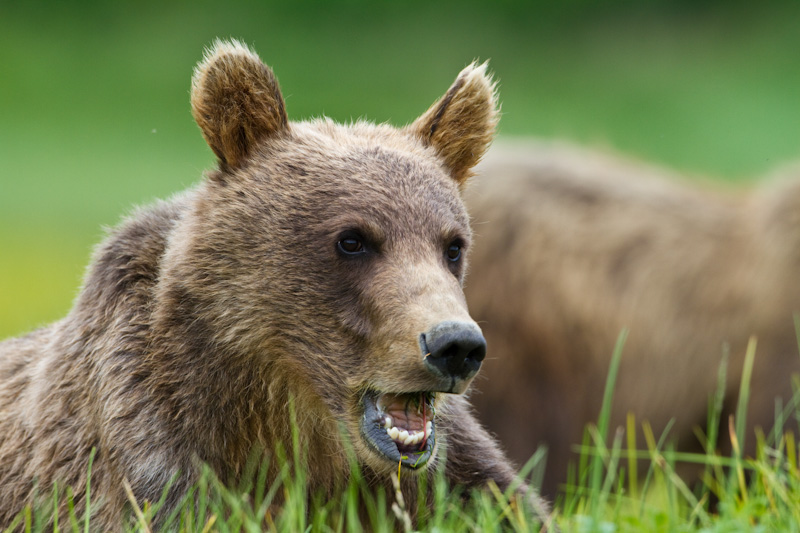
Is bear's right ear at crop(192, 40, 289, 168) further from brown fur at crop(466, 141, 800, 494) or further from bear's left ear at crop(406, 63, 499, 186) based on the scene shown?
brown fur at crop(466, 141, 800, 494)

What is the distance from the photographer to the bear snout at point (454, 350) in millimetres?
3562

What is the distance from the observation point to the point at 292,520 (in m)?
3.61

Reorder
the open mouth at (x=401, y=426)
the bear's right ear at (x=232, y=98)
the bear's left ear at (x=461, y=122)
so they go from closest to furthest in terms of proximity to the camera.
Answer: the open mouth at (x=401, y=426)
the bear's right ear at (x=232, y=98)
the bear's left ear at (x=461, y=122)


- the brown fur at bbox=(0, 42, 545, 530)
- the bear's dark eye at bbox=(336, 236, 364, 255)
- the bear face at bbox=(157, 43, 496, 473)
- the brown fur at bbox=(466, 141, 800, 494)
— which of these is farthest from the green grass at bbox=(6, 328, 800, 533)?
the brown fur at bbox=(466, 141, 800, 494)

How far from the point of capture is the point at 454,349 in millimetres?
3592

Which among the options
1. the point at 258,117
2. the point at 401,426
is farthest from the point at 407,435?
the point at 258,117

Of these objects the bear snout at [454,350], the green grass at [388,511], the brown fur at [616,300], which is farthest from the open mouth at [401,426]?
the brown fur at [616,300]

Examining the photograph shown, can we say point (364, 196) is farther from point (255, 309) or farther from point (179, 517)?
point (179, 517)

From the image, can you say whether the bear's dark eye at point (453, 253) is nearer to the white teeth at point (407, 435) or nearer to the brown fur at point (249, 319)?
the brown fur at point (249, 319)

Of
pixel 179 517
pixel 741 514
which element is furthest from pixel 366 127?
pixel 741 514

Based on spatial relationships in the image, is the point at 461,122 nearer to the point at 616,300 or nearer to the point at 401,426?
the point at 401,426

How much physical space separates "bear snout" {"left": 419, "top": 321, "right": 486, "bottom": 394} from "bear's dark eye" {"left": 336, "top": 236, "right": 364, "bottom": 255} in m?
0.55

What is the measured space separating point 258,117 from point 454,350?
4.52 ft

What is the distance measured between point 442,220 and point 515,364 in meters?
3.92
